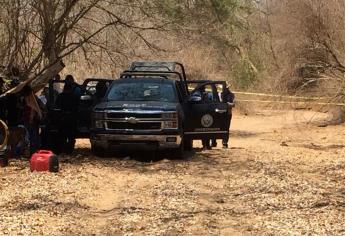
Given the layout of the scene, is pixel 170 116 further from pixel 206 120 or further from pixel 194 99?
pixel 206 120

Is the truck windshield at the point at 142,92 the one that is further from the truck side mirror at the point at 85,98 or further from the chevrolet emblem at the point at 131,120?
the chevrolet emblem at the point at 131,120

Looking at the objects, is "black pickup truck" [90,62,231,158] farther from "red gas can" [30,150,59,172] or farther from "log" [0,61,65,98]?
"red gas can" [30,150,59,172]

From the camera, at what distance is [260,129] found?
2553 centimetres

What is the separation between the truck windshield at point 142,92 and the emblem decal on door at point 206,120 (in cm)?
78

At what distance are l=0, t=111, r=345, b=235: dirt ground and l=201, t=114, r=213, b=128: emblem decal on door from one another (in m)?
0.71

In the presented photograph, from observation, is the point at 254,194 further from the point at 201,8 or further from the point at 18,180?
the point at 201,8

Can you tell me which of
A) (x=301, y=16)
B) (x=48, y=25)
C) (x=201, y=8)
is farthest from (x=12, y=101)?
(x=301, y=16)

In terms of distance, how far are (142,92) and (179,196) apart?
448 centimetres

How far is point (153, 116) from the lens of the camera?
1219cm

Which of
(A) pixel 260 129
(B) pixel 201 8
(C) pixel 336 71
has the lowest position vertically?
(A) pixel 260 129

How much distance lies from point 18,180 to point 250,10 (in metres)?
11.7

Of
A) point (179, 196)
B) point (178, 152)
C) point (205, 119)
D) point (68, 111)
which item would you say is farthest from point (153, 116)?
point (179, 196)

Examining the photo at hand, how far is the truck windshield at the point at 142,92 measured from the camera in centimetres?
1293

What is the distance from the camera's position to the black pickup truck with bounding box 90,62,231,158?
40.0 feet
